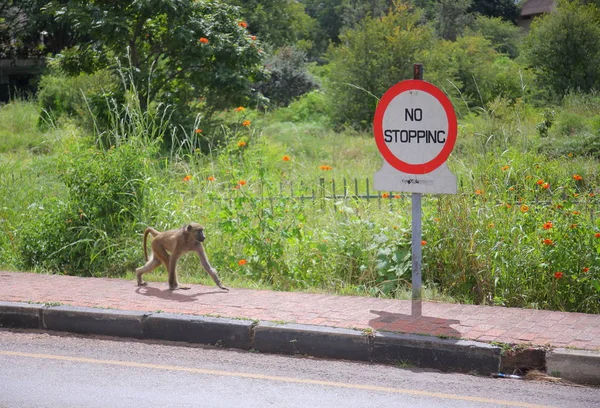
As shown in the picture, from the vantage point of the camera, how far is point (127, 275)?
9086 millimetres

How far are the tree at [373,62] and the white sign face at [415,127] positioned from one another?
2182 cm

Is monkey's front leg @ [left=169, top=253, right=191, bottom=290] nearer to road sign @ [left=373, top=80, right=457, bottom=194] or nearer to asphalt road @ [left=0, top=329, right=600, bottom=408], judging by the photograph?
asphalt road @ [left=0, top=329, right=600, bottom=408]

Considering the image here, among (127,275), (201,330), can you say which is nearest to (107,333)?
(201,330)

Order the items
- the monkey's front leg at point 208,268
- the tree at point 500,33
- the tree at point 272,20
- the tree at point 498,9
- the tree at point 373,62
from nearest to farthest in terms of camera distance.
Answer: the monkey's front leg at point 208,268
the tree at point 373,62
the tree at point 272,20
the tree at point 500,33
the tree at point 498,9

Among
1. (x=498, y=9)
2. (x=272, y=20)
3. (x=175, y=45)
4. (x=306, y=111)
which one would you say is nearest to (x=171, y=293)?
(x=175, y=45)

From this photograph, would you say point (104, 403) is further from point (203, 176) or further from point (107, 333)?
point (203, 176)

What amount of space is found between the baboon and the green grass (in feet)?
1.71

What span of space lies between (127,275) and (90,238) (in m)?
0.86

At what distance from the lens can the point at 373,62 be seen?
28.9m

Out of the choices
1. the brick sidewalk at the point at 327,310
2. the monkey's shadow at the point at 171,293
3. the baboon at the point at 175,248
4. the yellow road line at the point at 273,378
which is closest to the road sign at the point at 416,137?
the brick sidewalk at the point at 327,310

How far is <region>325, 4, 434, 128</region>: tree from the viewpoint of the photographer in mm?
28875

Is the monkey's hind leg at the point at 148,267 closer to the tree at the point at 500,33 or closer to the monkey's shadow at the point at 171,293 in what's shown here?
the monkey's shadow at the point at 171,293

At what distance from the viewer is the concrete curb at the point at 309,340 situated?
19.5 ft

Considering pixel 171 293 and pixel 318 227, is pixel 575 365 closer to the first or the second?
pixel 171 293
